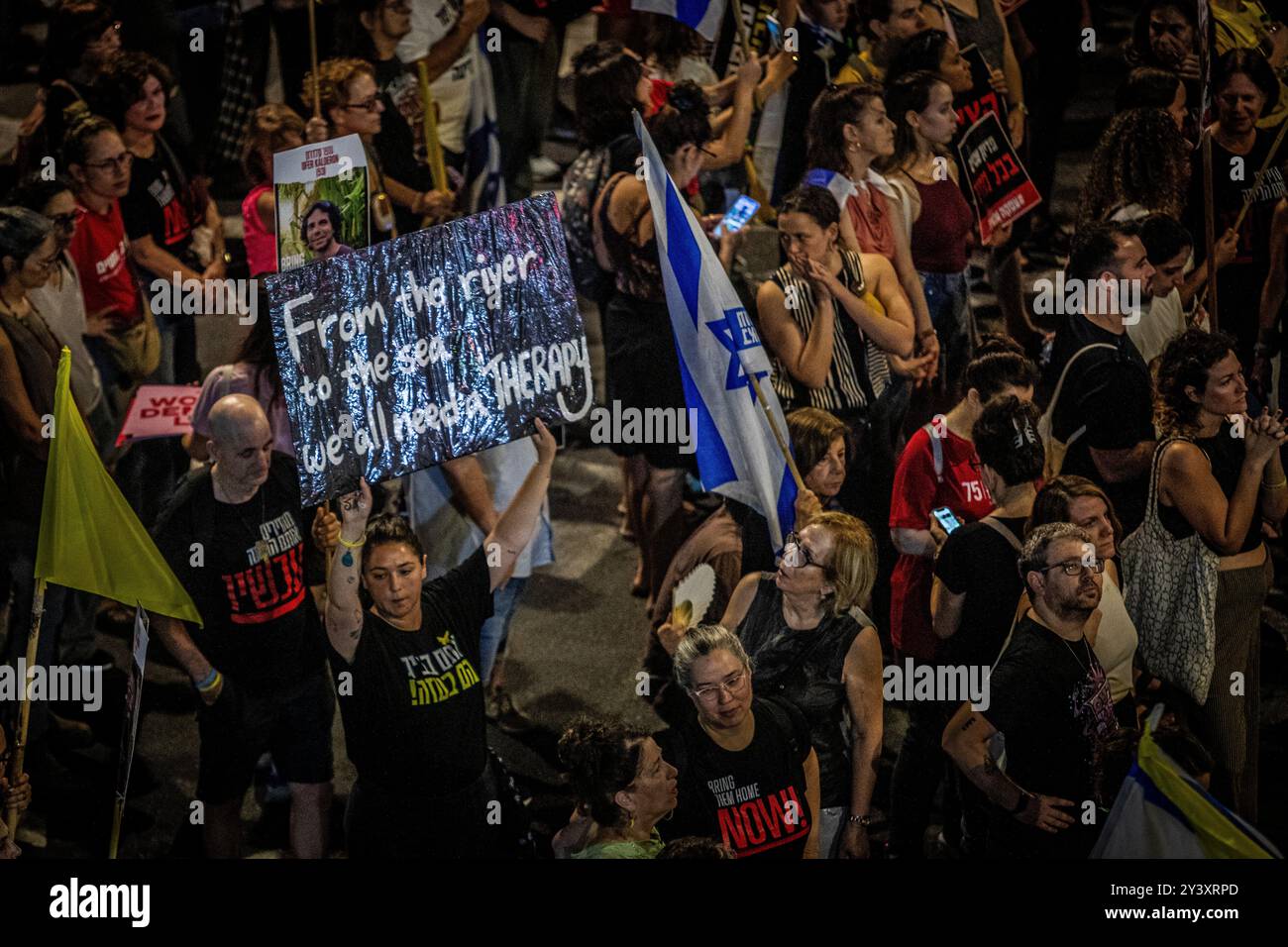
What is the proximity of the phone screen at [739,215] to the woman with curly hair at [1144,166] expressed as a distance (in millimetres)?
1526

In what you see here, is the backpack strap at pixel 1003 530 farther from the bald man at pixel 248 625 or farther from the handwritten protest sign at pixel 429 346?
→ the bald man at pixel 248 625

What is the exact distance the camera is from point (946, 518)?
7582mm

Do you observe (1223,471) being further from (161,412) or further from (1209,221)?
(161,412)

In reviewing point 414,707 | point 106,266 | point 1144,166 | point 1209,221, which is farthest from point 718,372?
point 106,266

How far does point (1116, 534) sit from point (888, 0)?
2.93m

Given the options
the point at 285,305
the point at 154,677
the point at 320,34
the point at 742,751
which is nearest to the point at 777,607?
the point at 742,751

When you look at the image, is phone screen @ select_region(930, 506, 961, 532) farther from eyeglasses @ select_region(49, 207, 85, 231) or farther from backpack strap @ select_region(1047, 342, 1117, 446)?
eyeglasses @ select_region(49, 207, 85, 231)

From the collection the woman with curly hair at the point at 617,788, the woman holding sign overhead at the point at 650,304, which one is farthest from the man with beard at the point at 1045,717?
the woman holding sign overhead at the point at 650,304

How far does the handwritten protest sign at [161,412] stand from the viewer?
8.16 metres

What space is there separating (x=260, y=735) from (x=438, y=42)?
3838mm

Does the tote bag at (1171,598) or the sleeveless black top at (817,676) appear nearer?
the sleeveless black top at (817,676)

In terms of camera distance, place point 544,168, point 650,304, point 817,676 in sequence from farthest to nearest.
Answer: point 544,168 → point 650,304 → point 817,676

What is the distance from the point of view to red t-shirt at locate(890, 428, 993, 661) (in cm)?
764

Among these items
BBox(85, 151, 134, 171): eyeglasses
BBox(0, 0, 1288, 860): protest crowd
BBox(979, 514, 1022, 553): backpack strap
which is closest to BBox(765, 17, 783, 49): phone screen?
BBox(0, 0, 1288, 860): protest crowd
